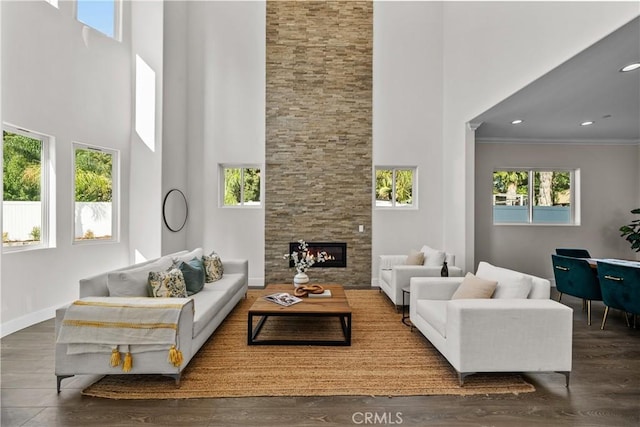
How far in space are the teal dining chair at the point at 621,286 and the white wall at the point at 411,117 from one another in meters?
2.64

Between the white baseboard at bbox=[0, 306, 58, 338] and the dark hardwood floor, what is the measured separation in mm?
1148

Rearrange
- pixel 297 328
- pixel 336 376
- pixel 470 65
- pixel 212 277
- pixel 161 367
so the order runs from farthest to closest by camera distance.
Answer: pixel 470 65, pixel 212 277, pixel 297 328, pixel 336 376, pixel 161 367

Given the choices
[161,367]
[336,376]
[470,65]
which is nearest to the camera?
[161,367]

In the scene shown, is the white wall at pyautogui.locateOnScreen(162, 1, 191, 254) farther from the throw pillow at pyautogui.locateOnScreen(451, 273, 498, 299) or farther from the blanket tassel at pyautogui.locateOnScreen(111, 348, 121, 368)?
the throw pillow at pyautogui.locateOnScreen(451, 273, 498, 299)

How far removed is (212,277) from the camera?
4480 millimetres

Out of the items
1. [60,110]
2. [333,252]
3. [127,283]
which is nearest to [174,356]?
[127,283]

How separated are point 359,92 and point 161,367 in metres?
5.43

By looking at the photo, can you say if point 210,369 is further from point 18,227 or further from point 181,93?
point 181,93

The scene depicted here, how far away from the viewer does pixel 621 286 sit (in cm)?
367

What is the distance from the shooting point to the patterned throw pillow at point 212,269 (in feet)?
14.7

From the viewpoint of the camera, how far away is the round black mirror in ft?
18.4

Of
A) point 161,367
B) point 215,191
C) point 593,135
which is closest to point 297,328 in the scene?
point 161,367

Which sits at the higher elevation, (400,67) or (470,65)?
(400,67)

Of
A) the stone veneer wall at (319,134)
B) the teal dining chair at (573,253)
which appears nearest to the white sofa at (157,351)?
the stone veneer wall at (319,134)
